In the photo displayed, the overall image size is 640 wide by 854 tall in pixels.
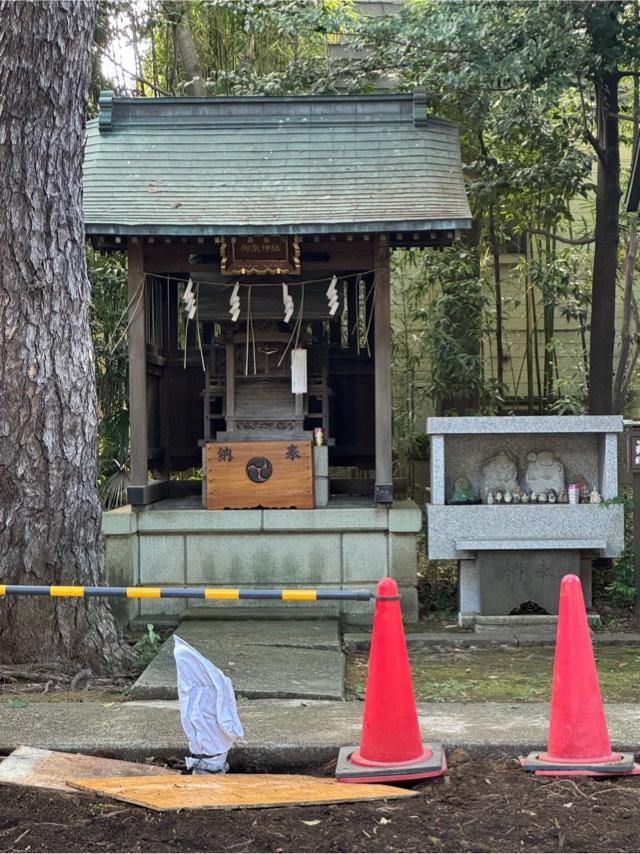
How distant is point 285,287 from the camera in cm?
1016

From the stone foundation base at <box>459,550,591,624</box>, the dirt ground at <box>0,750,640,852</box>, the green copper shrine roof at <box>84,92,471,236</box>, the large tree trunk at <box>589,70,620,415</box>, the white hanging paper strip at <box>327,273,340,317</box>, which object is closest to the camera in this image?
the dirt ground at <box>0,750,640,852</box>

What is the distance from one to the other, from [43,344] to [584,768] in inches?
175

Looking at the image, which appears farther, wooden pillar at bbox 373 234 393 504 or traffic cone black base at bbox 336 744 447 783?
wooden pillar at bbox 373 234 393 504

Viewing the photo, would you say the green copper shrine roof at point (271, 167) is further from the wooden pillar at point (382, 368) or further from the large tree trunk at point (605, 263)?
the large tree trunk at point (605, 263)

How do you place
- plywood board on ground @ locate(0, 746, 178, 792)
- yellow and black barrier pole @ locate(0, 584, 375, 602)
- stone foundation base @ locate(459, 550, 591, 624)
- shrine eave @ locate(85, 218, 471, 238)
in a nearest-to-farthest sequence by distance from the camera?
plywood board on ground @ locate(0, 746, 178, 792)
yellow and black barrier pole @ locate(0, 584, 375, 602)
shrine eave @ locate(85, 218, 471, 238)
stone foundation base @ locate(459, 550, 591, 624)

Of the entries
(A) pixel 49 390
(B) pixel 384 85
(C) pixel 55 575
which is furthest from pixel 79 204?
(B) pixel 384 85

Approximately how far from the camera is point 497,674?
7.84m

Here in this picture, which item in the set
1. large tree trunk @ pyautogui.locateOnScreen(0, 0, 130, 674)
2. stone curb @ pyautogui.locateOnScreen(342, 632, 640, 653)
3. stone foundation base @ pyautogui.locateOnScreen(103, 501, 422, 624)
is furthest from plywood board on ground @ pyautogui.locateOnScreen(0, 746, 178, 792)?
stone foundation base @ pyautogui.locateOnScreen(103, 501, 422, 624)

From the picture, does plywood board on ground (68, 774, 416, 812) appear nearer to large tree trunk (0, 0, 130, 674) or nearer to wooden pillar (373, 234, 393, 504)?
large tree trunk (0, 0, 130, 674)

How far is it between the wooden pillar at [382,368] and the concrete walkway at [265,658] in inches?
62.1

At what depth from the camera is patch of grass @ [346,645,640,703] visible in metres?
6.95

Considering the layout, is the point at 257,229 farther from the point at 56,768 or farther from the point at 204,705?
the point at 56,768

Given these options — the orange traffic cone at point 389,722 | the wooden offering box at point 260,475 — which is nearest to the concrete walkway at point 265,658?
the wooden offering box at point 260,475

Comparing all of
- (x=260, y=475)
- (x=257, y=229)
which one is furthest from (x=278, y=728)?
(x=257, y=229)
